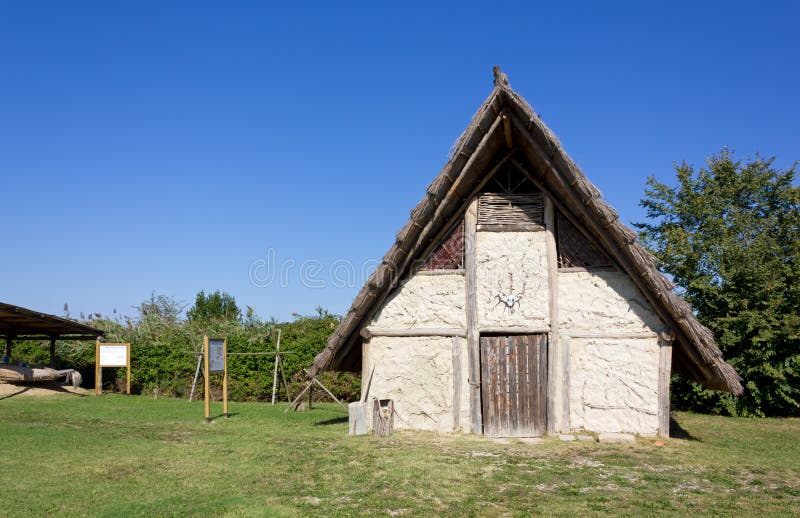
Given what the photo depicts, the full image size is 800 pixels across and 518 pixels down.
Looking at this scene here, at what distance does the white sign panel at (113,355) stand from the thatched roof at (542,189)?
10417 mm

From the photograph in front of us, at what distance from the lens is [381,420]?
11.1 m

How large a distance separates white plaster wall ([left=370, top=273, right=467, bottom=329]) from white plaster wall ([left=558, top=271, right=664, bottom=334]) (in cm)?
181

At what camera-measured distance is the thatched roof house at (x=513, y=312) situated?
10758 mm

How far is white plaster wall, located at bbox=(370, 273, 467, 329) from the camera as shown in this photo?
11.5 metres

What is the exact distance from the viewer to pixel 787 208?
1641cm

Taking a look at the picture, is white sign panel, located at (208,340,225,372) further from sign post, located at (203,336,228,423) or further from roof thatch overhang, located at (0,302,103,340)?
roof thatch overhang, located at (0,302,103,340)

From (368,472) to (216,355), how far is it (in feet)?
20.2

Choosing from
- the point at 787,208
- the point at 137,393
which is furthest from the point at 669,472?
the point at 137,393

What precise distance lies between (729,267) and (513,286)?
7864mm

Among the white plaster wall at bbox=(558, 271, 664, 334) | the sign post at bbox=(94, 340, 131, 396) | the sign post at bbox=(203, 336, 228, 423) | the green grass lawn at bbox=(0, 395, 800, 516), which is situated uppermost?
the white plaster wall at bbox=(558, 271, 664, 334)

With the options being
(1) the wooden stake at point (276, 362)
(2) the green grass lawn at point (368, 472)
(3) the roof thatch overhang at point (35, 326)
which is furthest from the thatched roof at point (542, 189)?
(3) the roof thatch overhang at point (35, 326)

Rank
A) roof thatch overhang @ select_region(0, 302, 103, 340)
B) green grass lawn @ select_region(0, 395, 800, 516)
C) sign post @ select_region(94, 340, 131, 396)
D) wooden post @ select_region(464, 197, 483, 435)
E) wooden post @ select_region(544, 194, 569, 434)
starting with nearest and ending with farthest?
green grass lawn @ select_region(0, 395, 800, 516) → wooden post @ select_region(544, 194, 569, 434) → wooden post @ select_region(464, 197, 483, 435) → roof thatch overhang @ select_region(0, 302, 103, 340) → sign post @ select_region(94, 340, 131, 396)

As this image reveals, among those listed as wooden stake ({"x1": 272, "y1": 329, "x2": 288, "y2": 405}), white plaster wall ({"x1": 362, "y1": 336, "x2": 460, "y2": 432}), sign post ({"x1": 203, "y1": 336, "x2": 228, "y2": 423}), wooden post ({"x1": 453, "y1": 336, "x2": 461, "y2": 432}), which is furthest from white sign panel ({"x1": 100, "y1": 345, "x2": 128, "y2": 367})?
wooden post ({"x1": 453, "y1": 336, "x2": 461, "y2": 432})

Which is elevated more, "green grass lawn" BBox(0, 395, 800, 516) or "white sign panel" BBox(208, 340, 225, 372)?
"white sign panel" BBox(208, 340, 225, 372)
